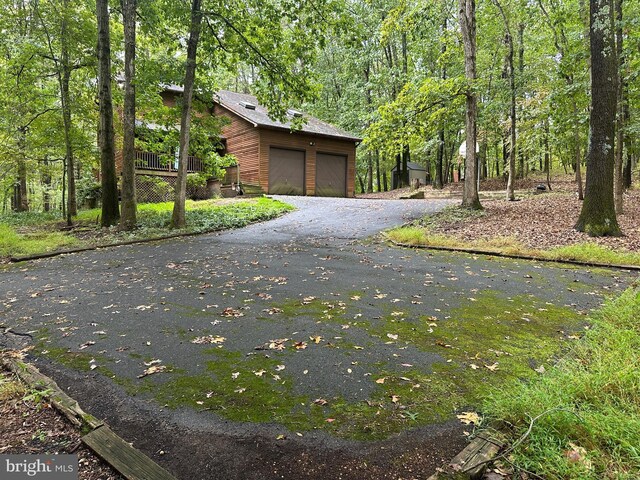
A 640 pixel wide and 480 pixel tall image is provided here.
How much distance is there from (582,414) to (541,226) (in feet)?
26.4

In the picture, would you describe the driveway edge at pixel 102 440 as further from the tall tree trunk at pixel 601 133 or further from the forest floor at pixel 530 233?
the tall tree trunk at pixel 601 133

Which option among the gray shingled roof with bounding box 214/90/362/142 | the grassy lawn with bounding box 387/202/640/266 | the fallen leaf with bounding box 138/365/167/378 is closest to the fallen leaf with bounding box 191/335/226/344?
the fallen leaf with bounding box 138/365/167/378

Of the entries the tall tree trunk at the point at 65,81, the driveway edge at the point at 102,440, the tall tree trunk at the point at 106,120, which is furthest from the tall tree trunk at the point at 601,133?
the tall tree trunk at the point at 65,81

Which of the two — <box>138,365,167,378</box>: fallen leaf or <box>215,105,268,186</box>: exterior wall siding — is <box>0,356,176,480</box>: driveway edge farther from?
<box>215,105,268,186</box>: exterior wall siding

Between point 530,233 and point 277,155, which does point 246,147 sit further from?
point 530,233

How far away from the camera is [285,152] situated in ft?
66.6

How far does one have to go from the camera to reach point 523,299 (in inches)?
170

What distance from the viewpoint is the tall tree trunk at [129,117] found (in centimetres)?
948

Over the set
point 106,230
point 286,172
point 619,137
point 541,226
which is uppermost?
point 286,172

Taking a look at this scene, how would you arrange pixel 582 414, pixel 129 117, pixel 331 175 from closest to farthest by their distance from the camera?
pixel 582 414, pixel 129 117, pixel 331 175

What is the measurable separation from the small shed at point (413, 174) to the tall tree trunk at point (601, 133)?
20748 millimetres

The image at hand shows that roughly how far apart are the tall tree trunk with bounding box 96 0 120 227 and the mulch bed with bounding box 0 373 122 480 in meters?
9.35

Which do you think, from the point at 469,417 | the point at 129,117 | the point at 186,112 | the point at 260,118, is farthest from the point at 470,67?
the point at 260,118

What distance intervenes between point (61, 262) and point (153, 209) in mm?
8269
